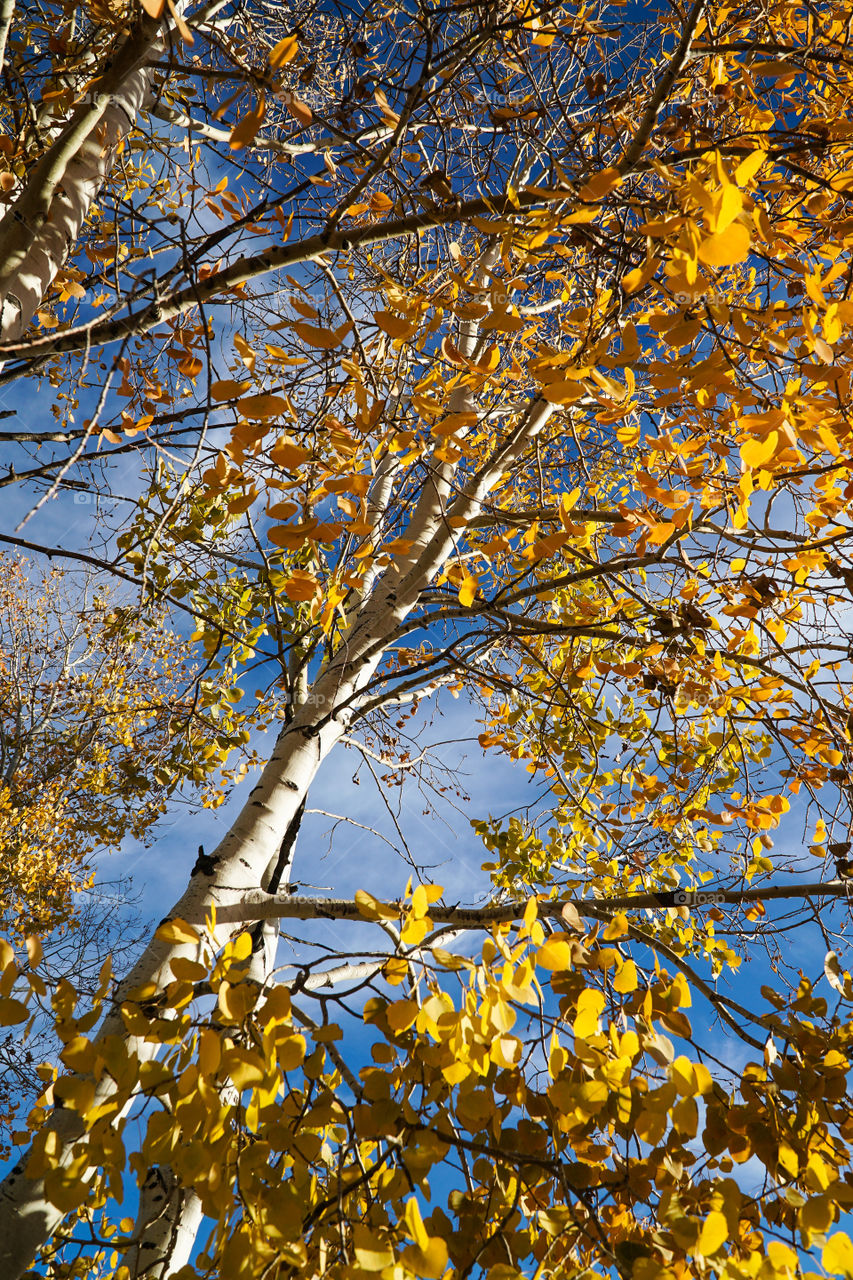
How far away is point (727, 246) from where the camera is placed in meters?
1.05

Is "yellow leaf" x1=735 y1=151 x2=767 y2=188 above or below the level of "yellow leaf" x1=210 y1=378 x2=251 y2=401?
above

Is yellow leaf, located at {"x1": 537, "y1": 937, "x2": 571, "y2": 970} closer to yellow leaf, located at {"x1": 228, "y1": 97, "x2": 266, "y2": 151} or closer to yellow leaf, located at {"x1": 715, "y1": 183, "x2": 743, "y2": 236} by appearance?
yellow leaf, located at {"x1": 715, "y1": 183, "x2": 743, "y2": 236}

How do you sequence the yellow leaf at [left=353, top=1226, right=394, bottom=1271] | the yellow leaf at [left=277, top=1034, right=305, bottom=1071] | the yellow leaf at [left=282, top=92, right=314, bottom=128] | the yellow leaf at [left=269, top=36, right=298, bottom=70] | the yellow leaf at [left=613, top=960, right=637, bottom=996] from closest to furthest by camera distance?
the yellow leaf at [left=353, top=1226, right=394, bottom=1271], the yellow leaf at [left=277, top=1034, right=305, bottom=1071], the yellow leaf at [left=613, top=960, right=637, bottom=996], the yellow leaf at [left=269, top=36, right=298, bottom=70], the yellow leaf at [left=282, top=92, right=314, bottom=128]

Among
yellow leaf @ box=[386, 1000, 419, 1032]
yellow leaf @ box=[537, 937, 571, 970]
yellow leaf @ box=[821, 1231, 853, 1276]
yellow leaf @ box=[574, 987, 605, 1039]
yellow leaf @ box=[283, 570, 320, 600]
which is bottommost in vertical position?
yellow leaf @ box=[821, 1231, 853, 1276]

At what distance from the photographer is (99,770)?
10.9 metres

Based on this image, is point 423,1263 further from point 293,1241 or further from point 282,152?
point 282,152

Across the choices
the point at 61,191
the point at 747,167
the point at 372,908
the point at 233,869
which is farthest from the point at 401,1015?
the point at 61,191

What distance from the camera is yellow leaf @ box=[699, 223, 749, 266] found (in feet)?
3.42

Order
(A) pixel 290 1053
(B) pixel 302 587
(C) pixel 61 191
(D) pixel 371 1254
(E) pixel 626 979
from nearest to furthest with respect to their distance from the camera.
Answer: (D) pixel 371 1254 → (A) pixel 290 1053 → (E) pixel 626 979 → (B) pixel 302 587 → (C) pixel 61 191

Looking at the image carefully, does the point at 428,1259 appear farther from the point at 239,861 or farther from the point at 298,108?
the point at 298,108

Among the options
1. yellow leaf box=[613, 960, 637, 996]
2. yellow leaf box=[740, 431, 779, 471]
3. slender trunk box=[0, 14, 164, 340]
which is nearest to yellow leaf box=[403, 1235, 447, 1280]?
yellow leaf box=[613, 960, 637, 996]

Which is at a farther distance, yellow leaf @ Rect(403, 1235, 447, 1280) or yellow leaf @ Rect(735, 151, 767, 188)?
yellow leaf @ Rect(735, 151, 767, 188)

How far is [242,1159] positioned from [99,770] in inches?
435

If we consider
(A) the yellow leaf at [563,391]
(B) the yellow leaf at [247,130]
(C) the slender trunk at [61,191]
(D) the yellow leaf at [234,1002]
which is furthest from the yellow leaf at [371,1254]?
(C) the slender trunk at [61,191]
